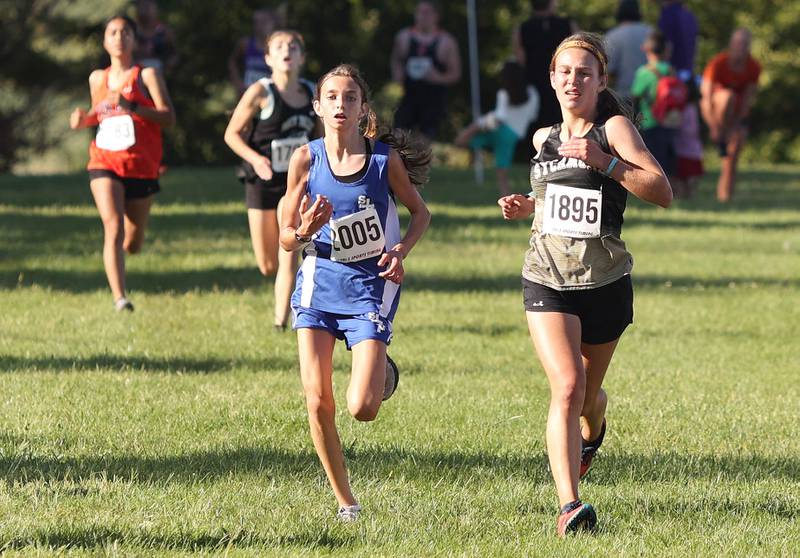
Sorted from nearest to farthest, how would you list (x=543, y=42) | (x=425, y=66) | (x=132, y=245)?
(x=132, y=245)
(x=543, y=42)
(x=425, y=66)

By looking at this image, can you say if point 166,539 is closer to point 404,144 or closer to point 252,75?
point 404,144

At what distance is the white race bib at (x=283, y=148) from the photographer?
9.84 m

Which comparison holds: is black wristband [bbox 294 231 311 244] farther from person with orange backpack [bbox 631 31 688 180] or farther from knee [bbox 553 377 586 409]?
person with orange backpack [bbox 631 31 688 180]

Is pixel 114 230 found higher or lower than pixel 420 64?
lower

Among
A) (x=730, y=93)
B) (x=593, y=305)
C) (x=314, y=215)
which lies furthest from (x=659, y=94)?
(x=314, y=215)

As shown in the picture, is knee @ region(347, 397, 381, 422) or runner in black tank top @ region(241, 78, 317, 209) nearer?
knee @ region(347, 397, 381, 422)

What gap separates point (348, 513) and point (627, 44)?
14.3m

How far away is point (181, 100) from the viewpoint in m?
34.6

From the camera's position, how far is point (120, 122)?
34.2 ft

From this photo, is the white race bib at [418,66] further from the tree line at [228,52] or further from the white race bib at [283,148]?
the white race bib at [283,148]

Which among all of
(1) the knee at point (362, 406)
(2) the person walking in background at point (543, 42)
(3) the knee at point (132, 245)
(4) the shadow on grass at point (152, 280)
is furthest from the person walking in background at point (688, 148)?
(1) the knee at point (362, 406)

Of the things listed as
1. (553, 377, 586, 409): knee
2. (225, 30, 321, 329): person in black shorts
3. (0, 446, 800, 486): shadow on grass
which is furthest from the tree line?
(553, 377, 586, 409): knee

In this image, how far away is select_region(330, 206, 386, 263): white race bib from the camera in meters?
5.87

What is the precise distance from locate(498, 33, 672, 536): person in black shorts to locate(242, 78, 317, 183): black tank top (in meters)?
4.09
